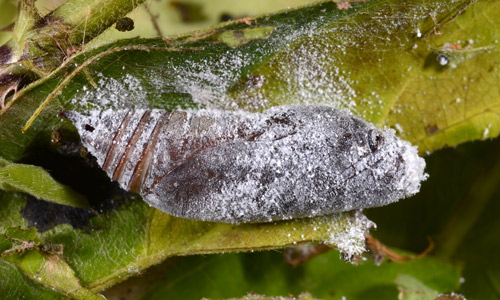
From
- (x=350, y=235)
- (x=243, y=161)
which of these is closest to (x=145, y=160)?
(x=243, y=161)

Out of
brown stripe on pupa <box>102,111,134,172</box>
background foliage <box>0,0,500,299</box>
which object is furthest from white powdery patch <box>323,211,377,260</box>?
brown stripe on pupa <box>102,111,134,172</box>

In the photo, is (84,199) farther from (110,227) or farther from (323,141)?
(323,141)

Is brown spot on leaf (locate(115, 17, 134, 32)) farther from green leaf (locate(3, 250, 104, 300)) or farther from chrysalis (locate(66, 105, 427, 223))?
Answer: green leaf (locate(3, 250, 104, 300))

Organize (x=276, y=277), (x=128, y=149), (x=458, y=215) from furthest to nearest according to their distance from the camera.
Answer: (x=458, y=215)
(x=276, y=277)
(x=128, y=149)

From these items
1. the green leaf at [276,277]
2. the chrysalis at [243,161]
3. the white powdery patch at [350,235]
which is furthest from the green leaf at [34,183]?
the white powdery patch at [350,235]

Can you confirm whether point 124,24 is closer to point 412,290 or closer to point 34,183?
point 34,183

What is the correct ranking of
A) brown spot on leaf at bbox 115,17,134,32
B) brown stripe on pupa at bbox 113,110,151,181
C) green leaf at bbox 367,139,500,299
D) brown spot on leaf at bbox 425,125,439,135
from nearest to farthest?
brown stripe on pupa at bbox 113,110,151,181 < brown spot on leaf at bbox 115,17,134,32 < brown spot on leaf at bbox 425,125,439,135 < green leaf at bbox 367,139,500,299
